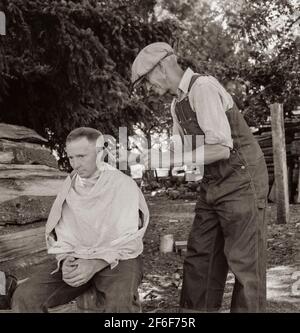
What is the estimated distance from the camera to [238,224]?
260 cm

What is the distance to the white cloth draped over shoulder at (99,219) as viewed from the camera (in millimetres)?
2518

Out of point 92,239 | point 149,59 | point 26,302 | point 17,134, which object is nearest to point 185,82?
point 149,59

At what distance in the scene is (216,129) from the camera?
2.43 m

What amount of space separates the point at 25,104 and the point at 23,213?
123 inches

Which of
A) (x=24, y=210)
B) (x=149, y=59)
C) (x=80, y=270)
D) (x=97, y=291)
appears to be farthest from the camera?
(x=24, y=210)

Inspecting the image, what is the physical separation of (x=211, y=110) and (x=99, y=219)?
0.83m

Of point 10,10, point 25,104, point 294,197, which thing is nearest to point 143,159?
point 10,10

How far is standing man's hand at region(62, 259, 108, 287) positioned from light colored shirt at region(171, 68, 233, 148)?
0.84m

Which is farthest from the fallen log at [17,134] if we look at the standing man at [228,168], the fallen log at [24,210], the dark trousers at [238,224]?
the dark trousers at [238,224]

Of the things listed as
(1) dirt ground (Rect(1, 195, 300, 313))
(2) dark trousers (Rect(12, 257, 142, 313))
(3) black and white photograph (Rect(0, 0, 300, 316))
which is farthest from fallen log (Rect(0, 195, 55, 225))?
(2) dark trousers (Rect(12, 257, 142, 313))

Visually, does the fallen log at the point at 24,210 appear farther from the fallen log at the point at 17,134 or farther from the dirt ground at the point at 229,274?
the fallen log at the point at 17,134

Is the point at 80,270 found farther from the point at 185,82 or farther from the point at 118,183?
the point at 185,82

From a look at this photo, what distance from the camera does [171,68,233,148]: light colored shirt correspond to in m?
2.44
